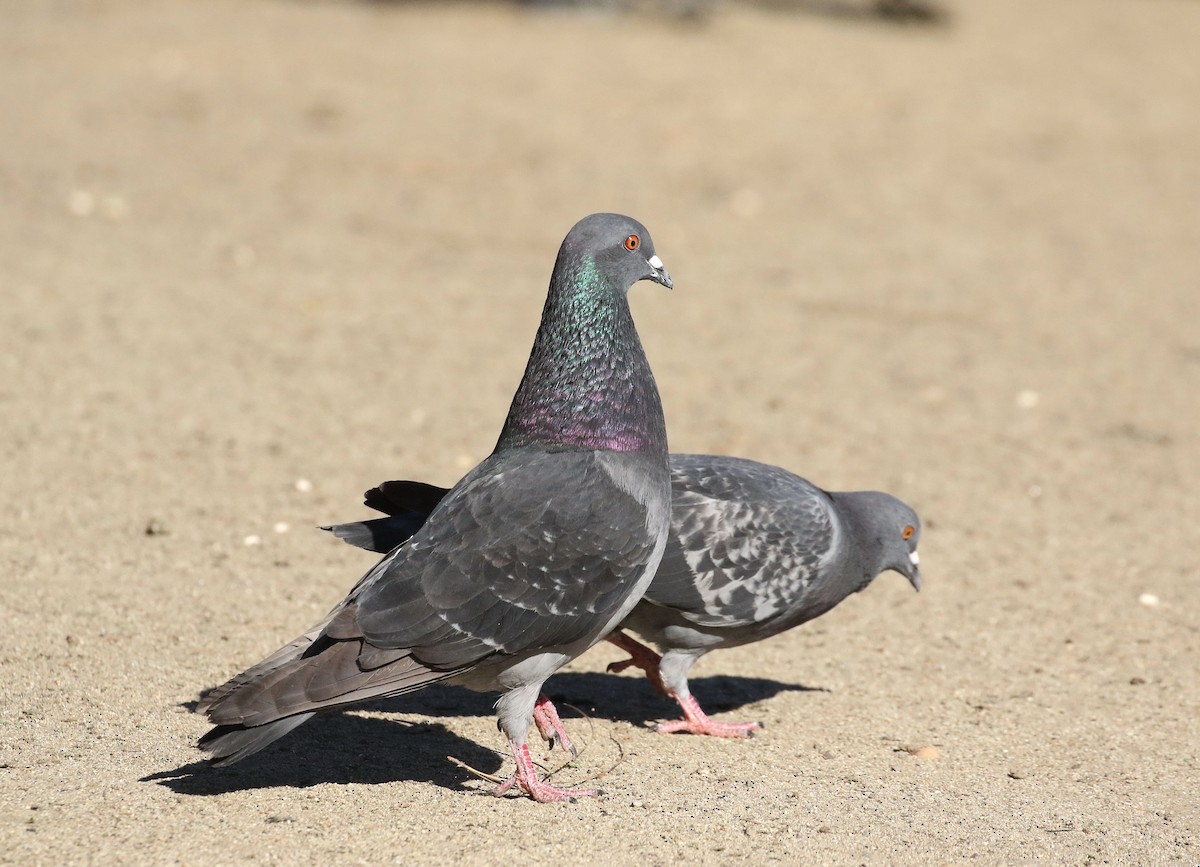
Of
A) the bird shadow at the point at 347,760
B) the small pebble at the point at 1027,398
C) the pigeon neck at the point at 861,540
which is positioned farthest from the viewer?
the small pebble at the point at 1027,398

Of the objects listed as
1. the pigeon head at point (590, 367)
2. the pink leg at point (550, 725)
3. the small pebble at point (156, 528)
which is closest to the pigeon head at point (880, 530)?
the pigeon head at point (590, 367)

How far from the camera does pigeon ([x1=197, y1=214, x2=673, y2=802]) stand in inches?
155

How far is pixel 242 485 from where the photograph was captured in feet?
21.5

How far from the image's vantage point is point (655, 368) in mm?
8461

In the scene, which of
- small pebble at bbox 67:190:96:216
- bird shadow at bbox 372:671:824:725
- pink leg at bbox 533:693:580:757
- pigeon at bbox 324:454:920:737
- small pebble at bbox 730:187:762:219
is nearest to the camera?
pink leg at bbox 533:693:580:757

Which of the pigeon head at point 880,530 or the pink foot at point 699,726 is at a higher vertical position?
the pigeon head at point 880,530

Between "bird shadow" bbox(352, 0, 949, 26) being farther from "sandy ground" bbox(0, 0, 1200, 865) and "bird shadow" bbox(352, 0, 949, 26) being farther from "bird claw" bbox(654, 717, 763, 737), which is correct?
"bird claw" bbox(654, 717, 763, 737)

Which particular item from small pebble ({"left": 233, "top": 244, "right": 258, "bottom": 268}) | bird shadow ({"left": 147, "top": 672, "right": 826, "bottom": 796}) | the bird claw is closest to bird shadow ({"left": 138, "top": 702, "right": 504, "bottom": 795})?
bird shadow ({"left": 147, "top": 672, "right": 826, "bottom": 796})

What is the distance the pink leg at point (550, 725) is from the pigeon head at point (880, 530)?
4.20 ft

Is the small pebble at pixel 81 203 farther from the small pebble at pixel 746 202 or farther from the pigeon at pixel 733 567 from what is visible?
the pigeon at pixel 733 567

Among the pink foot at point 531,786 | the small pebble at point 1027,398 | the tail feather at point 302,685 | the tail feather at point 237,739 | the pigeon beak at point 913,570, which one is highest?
the small pebble at point 1027,398

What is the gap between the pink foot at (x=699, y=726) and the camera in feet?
16.0

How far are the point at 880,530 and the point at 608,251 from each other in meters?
1.57

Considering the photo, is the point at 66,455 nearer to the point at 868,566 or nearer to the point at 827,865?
the point at 868,566
